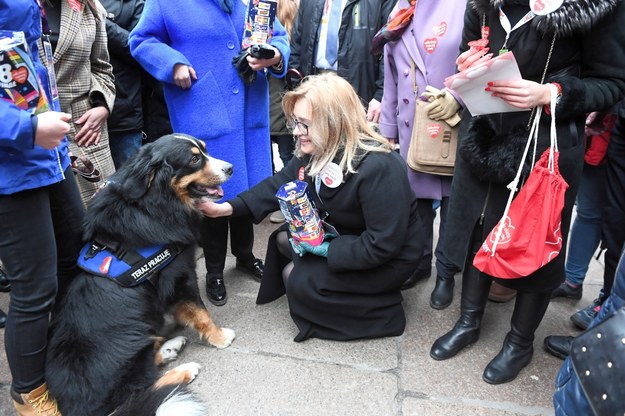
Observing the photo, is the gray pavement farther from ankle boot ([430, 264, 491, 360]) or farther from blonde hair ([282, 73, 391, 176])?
blonde hair ([282, 73, 391, 176])

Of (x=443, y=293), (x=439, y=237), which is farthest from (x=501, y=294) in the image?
(x=439, y=237)

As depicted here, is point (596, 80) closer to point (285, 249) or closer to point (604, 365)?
point (604, 365)

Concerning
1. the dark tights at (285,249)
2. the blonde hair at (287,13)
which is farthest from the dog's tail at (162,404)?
the blonde hair at (287,13)

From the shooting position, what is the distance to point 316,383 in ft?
7.33

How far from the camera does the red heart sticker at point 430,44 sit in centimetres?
249

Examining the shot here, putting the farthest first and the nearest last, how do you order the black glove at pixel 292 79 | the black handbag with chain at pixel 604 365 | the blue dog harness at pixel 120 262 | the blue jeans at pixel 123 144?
the black glove at pixel 292 79 → the blue jeans at pixel 123 144 → the blue dog harness at pixel 120 262 → the black handbag with chain at pixel 604 365

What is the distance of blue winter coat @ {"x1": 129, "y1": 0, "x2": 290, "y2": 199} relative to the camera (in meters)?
2.41

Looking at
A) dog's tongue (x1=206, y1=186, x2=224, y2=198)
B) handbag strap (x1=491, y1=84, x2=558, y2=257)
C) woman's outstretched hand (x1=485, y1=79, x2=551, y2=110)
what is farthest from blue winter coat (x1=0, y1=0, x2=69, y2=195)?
handbag strap (x1=491, y1=84, x2=558, y2=257)

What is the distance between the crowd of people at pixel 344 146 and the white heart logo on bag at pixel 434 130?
0.32ft

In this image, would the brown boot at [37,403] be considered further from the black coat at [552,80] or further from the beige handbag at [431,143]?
the beige handbag at [431,143]

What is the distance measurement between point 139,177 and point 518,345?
6.64 ft

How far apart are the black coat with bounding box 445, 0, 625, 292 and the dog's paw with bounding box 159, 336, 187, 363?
168cm

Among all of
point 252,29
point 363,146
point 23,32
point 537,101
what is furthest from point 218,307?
point 537,101

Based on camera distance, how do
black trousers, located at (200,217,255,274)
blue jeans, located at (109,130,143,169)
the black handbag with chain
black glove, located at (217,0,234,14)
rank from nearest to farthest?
1. the black handbag with chain
2. black glove, located at (217,0,234,14)
3. black trousers, located at (200,217,255,274)
4. blue jeans, located at (109,130,143,169)
